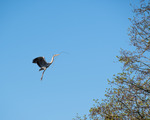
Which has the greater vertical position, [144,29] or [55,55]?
[55,55]

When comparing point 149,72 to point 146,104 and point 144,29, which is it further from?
point 144,29

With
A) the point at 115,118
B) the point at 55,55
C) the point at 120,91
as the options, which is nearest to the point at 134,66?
the point at 120,91

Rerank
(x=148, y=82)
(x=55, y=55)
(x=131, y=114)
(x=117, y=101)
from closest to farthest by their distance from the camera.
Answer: (x=148, y=82) < (x=131, y=114) < (x=117, y=101) < (x=55, y=55)

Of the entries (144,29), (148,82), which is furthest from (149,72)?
(144,29)

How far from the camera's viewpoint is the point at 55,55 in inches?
653

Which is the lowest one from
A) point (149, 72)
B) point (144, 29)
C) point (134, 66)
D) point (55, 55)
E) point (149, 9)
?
point (149, 72)

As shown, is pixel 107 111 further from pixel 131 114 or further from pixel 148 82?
pixel 148 82

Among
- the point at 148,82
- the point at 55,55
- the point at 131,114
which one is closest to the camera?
the point at 148,82

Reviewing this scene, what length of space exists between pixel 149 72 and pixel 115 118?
3.53 meters

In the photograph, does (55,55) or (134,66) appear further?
(55,55)

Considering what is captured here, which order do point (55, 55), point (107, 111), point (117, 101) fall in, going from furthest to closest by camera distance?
point (55, 55), point (107, 111), point (117, 101)

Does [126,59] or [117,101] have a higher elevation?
[126,59]

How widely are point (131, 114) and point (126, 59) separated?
3.13 meters

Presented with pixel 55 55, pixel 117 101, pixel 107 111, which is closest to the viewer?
pixel 117 101
